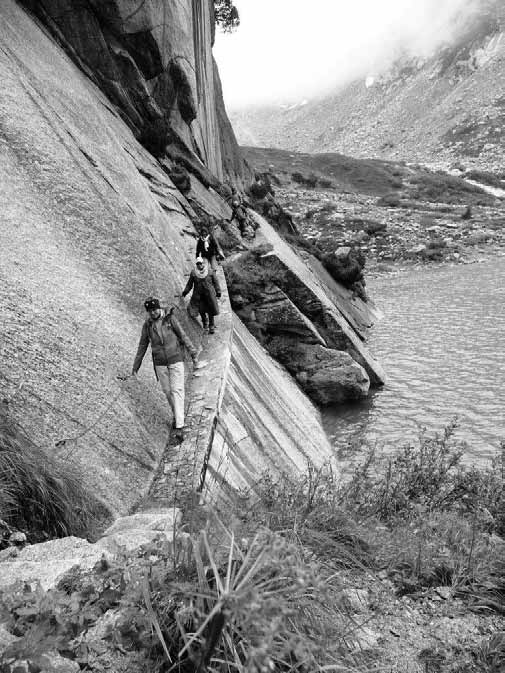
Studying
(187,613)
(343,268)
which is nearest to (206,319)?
(187,613)

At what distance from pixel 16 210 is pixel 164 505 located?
6065mm

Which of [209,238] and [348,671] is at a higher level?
[209,238]

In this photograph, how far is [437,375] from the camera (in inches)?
661

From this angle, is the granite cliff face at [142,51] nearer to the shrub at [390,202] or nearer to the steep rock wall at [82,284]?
the steep rock wall at [82,284]

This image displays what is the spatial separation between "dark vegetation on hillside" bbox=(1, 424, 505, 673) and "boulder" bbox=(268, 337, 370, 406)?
9.25 metres

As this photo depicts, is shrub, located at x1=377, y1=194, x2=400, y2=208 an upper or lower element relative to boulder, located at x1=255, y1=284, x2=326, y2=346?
lower

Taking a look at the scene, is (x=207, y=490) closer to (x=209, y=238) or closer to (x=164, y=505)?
(x=164, y=505)

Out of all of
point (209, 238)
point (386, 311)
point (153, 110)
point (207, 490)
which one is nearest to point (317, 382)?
point (209, 238)

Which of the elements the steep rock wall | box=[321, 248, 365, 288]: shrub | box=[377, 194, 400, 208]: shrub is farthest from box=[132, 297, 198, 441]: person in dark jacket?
box=[377, 194, 400, 208]: shrub

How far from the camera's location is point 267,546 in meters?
2.29

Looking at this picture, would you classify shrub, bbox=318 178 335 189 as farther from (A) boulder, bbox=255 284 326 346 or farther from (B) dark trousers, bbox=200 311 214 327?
(B) dark trousers, bbox=200 311 214 327

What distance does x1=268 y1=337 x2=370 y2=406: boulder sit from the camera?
1545cm

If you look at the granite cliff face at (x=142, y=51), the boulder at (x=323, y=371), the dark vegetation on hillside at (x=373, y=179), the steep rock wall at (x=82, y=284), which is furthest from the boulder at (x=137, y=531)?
the dark vegetation on hillside at (x=373, y=179)

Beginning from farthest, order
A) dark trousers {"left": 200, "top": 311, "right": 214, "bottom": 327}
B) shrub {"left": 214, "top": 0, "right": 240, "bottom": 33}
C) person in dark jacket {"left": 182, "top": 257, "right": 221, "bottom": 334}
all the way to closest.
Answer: shrub {"left": 214, "top": 0, "right": 240, "bottom": 33}, dark trousers {"left": 200, "top": 311, "right": 214, "bottom": 327}, person in dark jacket {"left": 182, "top": 257, "right": 221, "bottom": 334}
